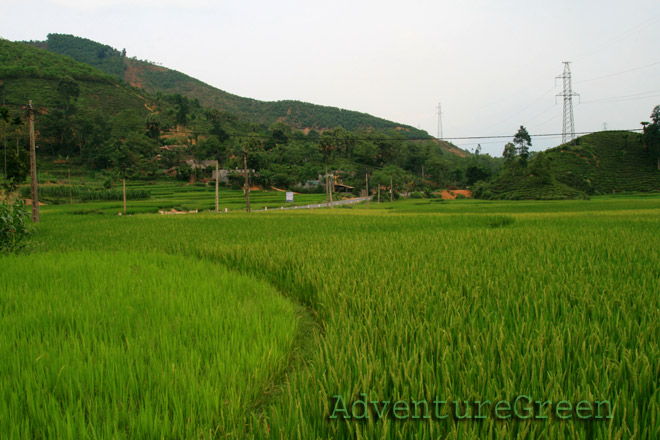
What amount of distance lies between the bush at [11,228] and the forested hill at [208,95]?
120 meters

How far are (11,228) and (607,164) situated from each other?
67.8 metres

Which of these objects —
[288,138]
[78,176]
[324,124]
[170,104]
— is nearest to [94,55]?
[170,104]

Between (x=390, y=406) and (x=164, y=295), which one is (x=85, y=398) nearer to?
(x=390, y=406)

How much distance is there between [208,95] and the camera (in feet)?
433

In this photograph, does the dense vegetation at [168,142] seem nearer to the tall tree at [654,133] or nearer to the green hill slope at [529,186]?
the green hill slope at [529,186]

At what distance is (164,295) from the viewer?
11.1ft

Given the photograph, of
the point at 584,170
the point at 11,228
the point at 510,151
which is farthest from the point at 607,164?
the point at 11,228

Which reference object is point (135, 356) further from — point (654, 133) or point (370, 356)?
point (654, 133)

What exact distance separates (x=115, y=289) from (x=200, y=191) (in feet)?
152

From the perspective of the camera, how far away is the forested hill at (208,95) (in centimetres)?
12562

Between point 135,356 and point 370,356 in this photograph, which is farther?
point 135,356

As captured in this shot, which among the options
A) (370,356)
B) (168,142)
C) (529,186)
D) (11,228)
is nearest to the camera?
(370,356)

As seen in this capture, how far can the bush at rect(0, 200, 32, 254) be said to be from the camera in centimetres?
629

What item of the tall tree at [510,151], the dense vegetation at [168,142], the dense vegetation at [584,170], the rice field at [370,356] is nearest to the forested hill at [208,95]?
the dense vegetation at [168,142]
